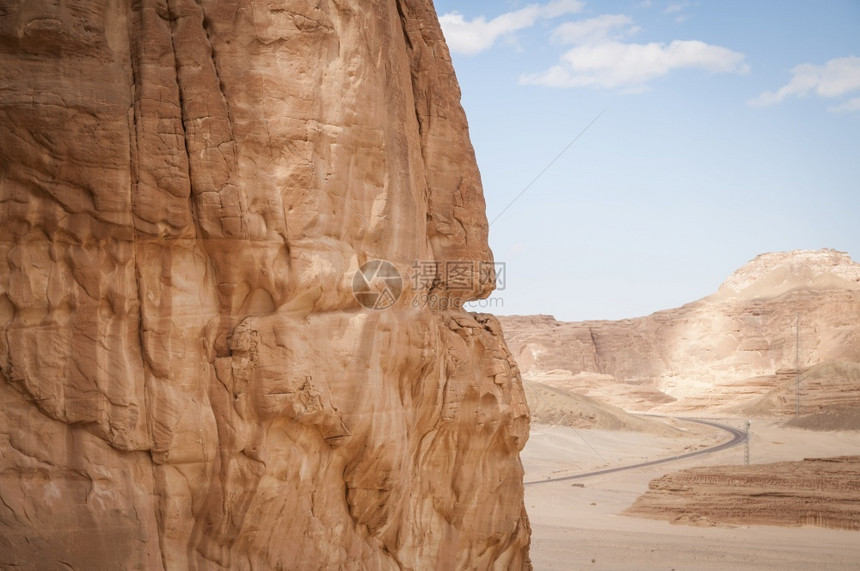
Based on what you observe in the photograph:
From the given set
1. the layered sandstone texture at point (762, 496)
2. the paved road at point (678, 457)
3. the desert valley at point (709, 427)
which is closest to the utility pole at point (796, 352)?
the desert valley at point (709, 427)

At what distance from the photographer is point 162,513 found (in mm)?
7867

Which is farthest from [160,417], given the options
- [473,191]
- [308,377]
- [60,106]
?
[473,191]

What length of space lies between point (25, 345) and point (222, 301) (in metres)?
1.75

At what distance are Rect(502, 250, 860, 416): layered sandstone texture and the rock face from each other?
61.0 metres

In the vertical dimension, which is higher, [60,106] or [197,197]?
[60,106]

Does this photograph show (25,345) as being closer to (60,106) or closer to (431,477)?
(60,106)

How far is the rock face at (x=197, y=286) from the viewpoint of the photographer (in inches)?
297

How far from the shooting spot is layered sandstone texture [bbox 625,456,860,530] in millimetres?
26047

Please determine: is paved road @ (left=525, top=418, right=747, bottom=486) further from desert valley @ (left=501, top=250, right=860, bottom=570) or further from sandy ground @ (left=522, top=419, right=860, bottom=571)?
sandy ground @ (left=522, top=419, right=860, bottom=571)

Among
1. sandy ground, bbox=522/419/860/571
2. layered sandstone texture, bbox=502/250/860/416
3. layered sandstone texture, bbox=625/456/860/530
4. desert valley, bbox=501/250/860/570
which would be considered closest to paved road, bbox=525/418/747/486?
desert valley, bbox=501/250/860/570

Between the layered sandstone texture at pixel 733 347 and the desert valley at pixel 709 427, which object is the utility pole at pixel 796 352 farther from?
the desert valley at pixel 709 427

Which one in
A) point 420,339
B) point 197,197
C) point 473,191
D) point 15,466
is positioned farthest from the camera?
point 473,191

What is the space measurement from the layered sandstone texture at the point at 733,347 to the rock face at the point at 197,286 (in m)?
61.0

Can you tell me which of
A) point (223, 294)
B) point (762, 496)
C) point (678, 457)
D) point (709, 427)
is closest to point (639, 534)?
point (762, 496)
